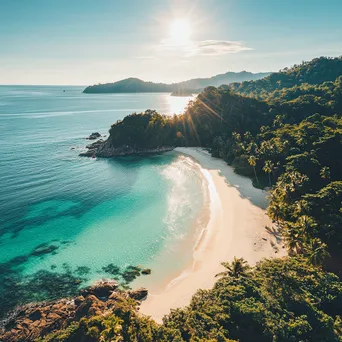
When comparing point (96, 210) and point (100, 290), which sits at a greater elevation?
point (100, 290)

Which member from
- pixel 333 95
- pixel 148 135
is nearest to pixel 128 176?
pixel 148 135

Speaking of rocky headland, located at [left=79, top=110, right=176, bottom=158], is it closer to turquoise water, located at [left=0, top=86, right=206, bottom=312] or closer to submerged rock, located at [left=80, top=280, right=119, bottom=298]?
turquoise water, located at [left=0, top=86, right=206, bottom=312]

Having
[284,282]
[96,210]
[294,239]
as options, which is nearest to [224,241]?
[294,239]

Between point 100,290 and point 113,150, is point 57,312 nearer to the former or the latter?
point 100,290

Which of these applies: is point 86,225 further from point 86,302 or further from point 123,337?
point 123,337

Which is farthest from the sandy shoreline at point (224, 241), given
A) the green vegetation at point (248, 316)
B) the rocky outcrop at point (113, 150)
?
the rocky outcrop at point (113, 150)

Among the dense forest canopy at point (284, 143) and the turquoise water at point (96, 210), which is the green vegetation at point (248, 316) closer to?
the dense forest canopy at point (284, 143)

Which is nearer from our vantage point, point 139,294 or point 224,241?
point 139,294
